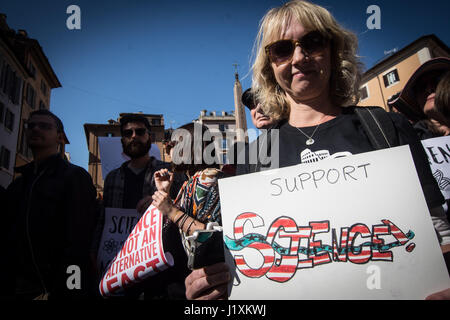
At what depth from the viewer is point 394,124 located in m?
0.94

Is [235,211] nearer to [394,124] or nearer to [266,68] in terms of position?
[394,124]

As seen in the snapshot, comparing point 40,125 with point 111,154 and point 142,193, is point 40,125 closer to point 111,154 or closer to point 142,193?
point 111,154

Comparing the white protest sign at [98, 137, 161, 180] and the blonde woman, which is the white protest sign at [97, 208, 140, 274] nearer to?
the white protest sign at [98, 137, 161, 180]

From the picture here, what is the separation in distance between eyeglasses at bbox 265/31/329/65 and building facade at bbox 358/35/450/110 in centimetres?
2639

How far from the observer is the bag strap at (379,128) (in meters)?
0.90

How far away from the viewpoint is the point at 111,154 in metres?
2.83

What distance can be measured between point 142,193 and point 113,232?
448 mm

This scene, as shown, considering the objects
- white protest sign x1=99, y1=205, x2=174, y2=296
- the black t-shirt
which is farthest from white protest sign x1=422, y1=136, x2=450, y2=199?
white protest sign x1=99, y1=205, x2=174, y2=296

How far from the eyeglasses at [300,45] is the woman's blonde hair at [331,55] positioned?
3 centimetres

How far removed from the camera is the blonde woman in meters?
0.91

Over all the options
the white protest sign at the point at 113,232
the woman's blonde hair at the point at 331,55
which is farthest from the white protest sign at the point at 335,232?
the white protest sign at the point at 113,232

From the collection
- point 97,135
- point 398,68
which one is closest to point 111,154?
point 398,68
